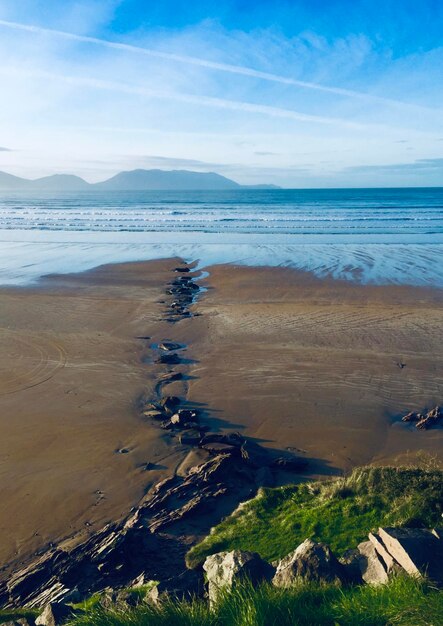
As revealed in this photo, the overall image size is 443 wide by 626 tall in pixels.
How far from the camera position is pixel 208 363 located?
631 inches

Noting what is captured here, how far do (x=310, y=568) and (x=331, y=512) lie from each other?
278 cm

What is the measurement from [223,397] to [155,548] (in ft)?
19.4

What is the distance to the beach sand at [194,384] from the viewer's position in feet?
33.1

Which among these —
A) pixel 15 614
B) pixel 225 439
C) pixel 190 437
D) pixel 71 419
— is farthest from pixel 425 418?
pixel 15 614

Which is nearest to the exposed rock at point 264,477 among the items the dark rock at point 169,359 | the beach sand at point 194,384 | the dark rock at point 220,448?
the dark rock at point 220,448

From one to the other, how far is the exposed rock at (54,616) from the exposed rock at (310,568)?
7.50 ft

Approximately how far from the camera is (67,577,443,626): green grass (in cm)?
452

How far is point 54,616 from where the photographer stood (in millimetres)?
5480

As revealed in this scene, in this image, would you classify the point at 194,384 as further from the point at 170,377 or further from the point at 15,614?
the point at 15,614

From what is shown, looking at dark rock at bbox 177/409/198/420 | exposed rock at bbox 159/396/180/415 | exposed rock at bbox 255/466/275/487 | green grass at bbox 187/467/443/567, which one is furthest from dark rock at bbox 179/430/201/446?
green grass at bbox 187/467/443/567

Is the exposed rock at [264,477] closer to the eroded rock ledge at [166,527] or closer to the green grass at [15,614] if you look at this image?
the eroded rock ledge at [166,527]

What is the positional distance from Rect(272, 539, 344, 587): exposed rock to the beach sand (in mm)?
4098

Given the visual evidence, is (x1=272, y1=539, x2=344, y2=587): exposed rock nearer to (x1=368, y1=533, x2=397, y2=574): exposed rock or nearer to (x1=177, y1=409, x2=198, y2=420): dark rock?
(x1=368, y1=533, x2=397, y2=574): exposed rock

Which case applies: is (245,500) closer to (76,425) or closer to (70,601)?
Result: (70,601)
